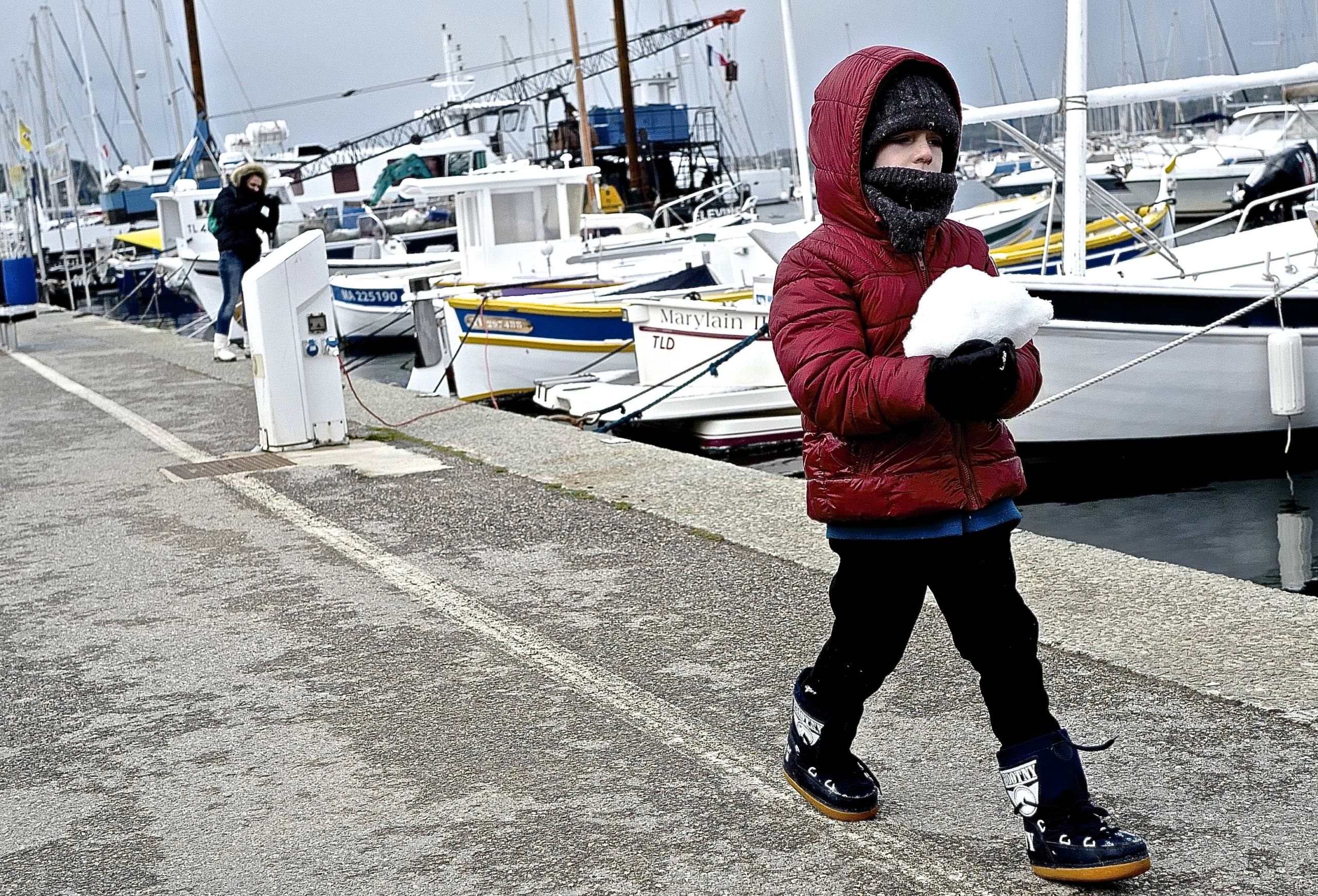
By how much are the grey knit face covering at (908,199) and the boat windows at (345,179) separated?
130 ft

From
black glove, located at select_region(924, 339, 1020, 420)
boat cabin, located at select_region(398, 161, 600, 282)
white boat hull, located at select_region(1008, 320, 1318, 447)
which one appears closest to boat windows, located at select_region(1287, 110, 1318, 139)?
boat cabin, located at select_region(398, 161, 600, 282)

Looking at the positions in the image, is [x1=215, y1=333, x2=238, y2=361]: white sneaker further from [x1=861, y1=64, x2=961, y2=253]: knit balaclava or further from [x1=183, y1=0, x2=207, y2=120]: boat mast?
[x1=183, y1=0, x2=207, y2=120]: boat mast

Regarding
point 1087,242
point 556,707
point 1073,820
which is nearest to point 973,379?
point 1073,820

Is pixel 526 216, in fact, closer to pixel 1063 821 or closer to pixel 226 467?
pixel 226 467

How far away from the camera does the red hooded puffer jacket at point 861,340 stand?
10.4ft

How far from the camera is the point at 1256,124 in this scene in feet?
142

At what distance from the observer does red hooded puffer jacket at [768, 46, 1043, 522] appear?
3160 mm

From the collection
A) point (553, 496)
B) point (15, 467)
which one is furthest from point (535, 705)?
point (15, 467)

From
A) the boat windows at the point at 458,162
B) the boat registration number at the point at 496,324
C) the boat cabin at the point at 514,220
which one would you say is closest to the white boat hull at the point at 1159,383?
the boat registration number at the point at 496,324

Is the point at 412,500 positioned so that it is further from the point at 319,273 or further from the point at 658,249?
the point at 658,249

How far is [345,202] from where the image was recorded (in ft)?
135

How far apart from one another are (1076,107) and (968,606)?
26.9ft

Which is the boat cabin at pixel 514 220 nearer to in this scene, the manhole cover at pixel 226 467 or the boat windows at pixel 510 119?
the manhole cover at pixel 226 467

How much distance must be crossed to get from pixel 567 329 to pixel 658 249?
619cm
